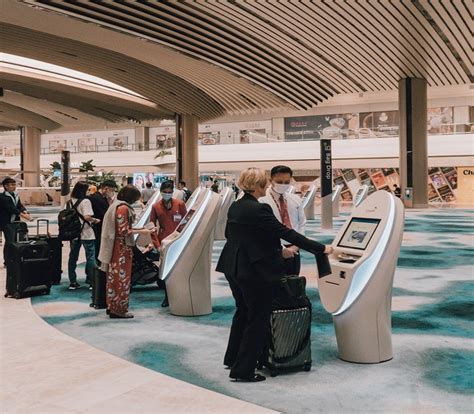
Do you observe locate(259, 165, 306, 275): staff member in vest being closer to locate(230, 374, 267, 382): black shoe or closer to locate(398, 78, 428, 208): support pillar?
locate(230, 374, 267, 382): black shoe

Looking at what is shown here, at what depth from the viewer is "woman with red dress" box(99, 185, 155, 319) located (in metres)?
5.48

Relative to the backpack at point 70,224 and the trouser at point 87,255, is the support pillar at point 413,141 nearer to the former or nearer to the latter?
the trouser at point 87,255

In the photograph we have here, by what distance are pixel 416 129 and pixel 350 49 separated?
7343 mm

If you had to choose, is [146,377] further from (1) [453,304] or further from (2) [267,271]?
(1) [453,304]

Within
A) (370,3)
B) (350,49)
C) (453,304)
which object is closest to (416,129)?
(350,49)

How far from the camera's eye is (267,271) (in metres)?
3.51

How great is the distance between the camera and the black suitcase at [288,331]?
148 inches

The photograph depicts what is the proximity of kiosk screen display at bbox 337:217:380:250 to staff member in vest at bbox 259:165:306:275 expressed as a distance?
0.70 m

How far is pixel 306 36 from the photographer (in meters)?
19.0

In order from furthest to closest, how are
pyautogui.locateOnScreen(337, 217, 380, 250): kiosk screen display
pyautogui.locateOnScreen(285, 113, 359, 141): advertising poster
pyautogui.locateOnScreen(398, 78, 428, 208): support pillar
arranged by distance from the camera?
pyautogui.locateOnScreen(285, 113, 359, 141): advertising poster, pyautogui.locateOnScreen(398, 78, 428, 208): support pillar, pyautogui.locateOnScreen(337, 217, 380, 250): kiosk screen display

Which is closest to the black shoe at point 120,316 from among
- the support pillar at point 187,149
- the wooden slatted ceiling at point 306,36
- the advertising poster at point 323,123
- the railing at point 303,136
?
the wooden slatted ceiling at point 306,36

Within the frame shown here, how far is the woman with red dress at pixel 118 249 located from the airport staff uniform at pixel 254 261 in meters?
2.10

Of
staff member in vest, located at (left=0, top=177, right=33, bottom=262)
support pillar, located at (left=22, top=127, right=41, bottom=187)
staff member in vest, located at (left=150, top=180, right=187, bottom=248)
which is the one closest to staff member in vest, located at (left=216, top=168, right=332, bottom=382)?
staff member in vest, located at (left=150, top=180, right=187, bottom=248)

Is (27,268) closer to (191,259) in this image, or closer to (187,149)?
(191,259)
